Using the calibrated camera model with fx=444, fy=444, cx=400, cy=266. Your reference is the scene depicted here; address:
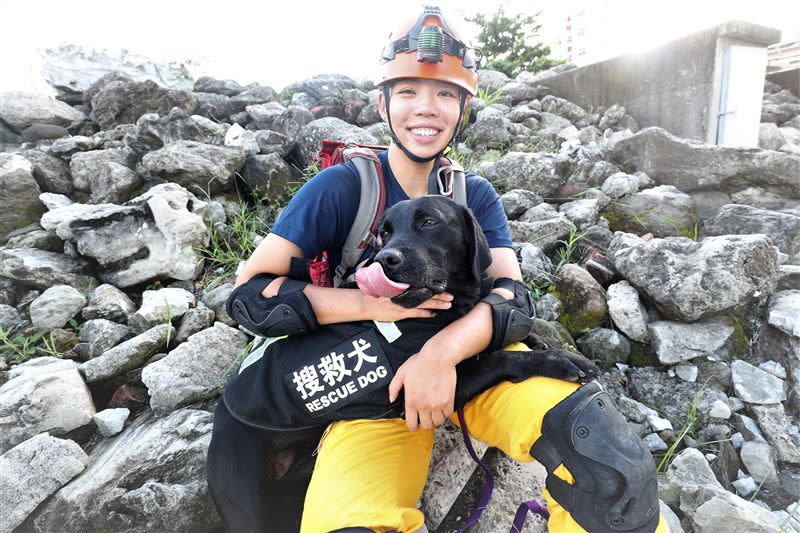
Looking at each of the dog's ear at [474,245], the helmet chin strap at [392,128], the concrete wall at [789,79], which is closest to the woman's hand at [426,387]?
the dog's ear at [474,245]

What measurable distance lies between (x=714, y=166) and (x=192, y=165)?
488cm

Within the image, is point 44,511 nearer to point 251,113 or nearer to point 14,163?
point 14,163

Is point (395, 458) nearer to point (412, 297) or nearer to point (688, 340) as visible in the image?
point (412, 297)

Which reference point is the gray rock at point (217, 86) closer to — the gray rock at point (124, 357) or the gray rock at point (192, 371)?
the gray rock at point (124, 357)

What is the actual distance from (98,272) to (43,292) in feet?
1.20

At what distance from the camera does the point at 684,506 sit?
197cm

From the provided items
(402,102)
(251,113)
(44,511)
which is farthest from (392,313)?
(251,113)

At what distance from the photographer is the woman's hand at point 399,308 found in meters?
1.74

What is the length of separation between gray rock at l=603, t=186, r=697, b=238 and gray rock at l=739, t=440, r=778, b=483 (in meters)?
1.94

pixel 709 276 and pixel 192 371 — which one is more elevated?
pixel 709 276

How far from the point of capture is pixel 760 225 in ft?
11.3

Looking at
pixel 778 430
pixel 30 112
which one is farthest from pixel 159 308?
pixel 30 112

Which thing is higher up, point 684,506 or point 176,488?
point 176,488

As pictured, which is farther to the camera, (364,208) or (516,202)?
(516,202)
